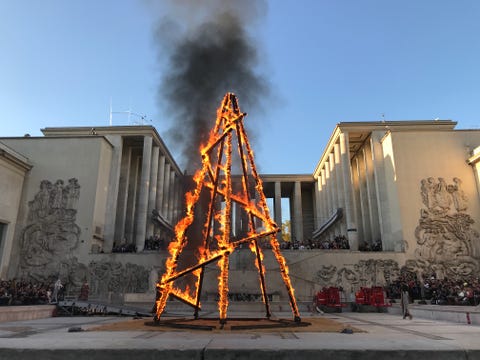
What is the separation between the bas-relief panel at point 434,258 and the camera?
28.4 metres

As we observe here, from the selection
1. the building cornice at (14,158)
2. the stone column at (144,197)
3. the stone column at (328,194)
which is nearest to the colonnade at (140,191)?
the stone column at (144,197)

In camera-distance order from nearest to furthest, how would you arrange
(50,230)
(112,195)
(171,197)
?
(50,230)
(112,195)
(171,197)

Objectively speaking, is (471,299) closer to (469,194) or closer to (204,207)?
(469,194)

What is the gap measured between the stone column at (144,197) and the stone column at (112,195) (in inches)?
90.3

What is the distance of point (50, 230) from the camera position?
3170 centimetres

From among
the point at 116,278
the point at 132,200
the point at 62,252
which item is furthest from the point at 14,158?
the point at 132,200

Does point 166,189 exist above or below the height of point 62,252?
above

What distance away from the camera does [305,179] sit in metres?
55.4

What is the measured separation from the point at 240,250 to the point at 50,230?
16527 millimetres

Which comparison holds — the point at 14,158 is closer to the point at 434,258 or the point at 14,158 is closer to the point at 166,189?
the point at 166,189

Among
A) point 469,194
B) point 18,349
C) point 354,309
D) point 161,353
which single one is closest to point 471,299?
point 354,309

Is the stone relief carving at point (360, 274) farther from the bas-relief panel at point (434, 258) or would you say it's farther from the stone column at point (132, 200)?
the stone column at point (132, 200)

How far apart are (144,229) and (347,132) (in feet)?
75.7

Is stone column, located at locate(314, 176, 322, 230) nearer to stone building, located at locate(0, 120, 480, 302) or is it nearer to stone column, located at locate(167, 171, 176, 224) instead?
stone building, located at locate(0, 120, 480, 302)
